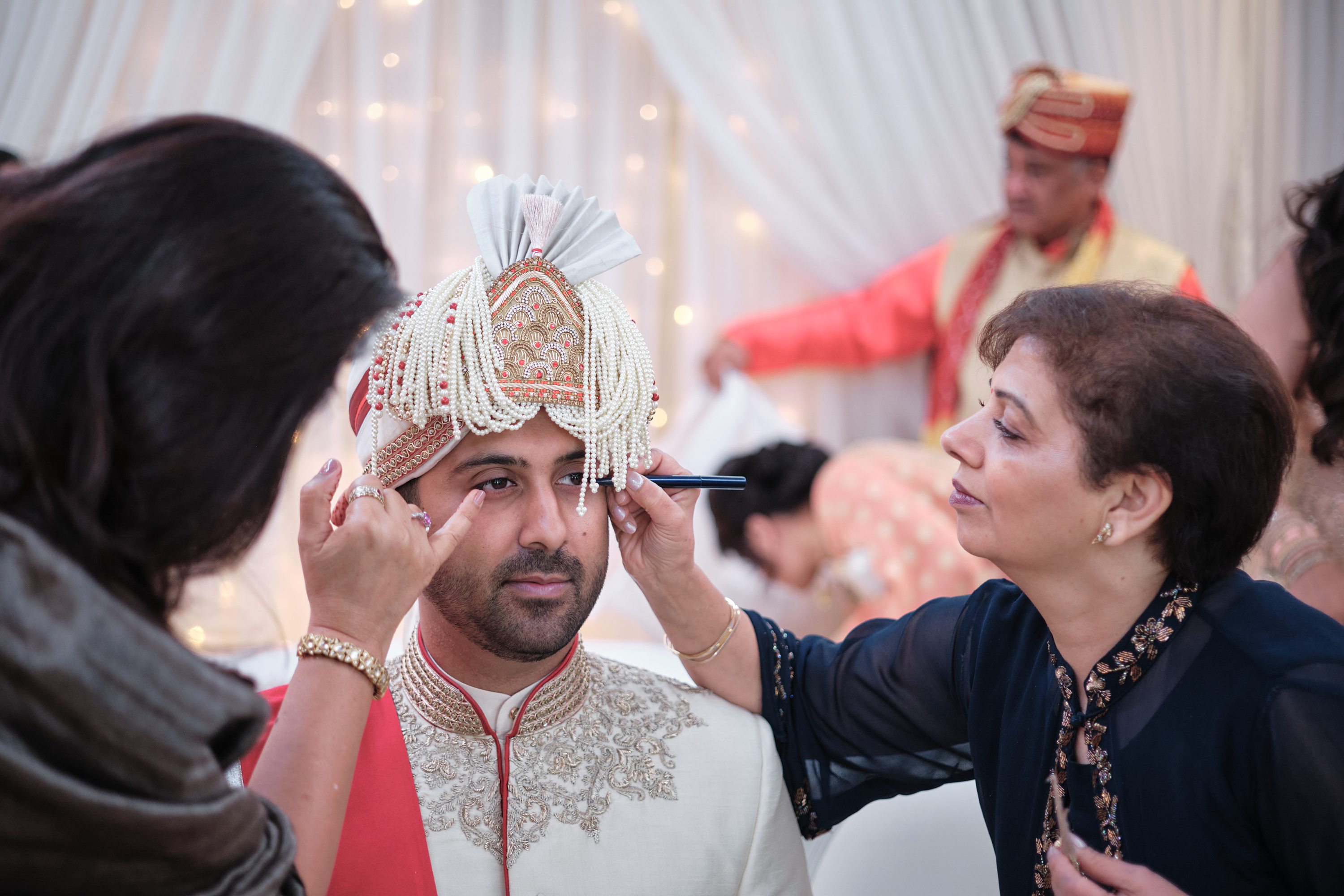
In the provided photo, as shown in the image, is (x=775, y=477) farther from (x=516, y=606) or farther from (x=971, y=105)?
(x=516, y=606)

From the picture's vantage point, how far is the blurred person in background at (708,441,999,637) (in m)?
3.00

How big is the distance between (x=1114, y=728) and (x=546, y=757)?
0.76 meters

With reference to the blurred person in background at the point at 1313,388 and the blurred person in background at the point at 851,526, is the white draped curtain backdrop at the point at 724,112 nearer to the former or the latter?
the blurred person in background at the point at 851,526

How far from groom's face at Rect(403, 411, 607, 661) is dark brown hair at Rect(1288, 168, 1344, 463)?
1.34 meters

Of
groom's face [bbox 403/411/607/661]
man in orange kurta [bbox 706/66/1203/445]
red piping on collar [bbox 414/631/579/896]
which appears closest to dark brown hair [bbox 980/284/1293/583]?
groom's face [bbox 403/411/607/661]

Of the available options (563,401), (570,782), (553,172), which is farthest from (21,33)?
(570,782)

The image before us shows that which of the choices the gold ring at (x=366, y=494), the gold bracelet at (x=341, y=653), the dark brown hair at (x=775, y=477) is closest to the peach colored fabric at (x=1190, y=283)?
the dark brown hair at (x=775, y=477)

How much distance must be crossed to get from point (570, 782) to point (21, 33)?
345 cm

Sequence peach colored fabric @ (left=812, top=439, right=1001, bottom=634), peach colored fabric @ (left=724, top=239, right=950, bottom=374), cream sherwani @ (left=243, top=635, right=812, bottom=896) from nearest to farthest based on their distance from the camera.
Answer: cream sherwani @ (left=243, top=635, right=812, bottom=896) < peach colored fabric @ (left=812, top=439, right=1001, bottom=634) < peach colored fabric @ (left=724, top=239, right=950, bottom=374)

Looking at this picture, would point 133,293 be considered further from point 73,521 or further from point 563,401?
point 563,401

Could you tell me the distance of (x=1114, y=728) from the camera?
1.41 m

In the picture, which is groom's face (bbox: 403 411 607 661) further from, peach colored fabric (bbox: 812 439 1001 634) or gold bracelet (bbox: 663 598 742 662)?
peach colored fabric (bbox: 812 439 1001 634)

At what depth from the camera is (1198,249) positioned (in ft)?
12.9

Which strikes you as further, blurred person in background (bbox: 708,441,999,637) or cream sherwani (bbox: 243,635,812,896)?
blurred person in background (bbox: 708,441,999,637)
